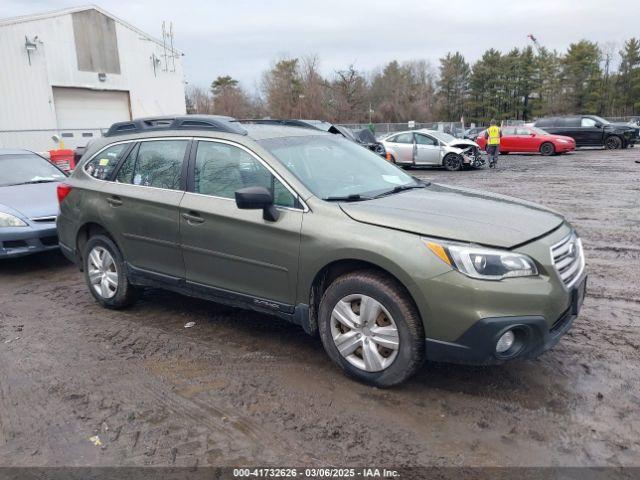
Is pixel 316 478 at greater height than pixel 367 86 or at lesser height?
lesser

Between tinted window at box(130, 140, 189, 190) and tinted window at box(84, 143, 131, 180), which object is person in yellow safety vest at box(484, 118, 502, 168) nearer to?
tinted window at box(84, 143, 131, 180)

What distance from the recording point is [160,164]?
481 cm

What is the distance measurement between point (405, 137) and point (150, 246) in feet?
53.7

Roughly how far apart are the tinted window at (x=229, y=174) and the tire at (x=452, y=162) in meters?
15.6

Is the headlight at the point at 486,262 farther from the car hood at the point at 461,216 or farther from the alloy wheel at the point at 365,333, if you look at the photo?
the alloy wheel at the point at 365,333

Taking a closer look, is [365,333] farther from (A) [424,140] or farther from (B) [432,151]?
(A) [424,140]

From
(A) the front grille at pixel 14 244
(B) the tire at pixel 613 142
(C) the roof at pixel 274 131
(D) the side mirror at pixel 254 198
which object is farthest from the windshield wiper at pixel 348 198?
(B) the tire at pixel 613 142

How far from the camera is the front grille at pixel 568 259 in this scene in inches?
135

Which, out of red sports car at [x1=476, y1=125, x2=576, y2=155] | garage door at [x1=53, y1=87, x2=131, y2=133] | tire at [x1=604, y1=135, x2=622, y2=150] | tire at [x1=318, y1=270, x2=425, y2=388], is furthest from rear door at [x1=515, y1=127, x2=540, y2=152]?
tire at [x1=318, y1=270, x2=425, y2=388]

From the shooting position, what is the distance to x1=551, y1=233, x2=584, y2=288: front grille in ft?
11.2

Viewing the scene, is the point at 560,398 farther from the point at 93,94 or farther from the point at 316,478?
the point at 93,94

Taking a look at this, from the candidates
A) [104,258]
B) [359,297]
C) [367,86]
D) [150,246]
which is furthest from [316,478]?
[367,86]

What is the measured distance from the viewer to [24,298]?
231 inches

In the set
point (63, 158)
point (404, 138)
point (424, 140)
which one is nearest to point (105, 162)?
point (63, 158)
